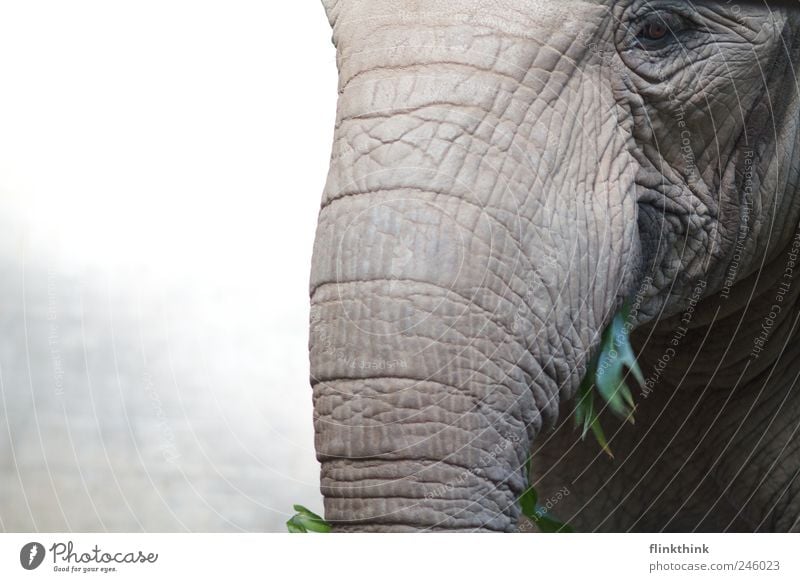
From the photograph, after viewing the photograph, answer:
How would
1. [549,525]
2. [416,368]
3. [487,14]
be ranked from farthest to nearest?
[549,525] → [487,14] → [416,368]

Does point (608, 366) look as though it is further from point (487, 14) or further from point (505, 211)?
point (487, 14)

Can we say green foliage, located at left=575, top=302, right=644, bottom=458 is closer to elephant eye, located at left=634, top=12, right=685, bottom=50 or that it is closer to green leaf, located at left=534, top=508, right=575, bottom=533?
elephant eye, located at left=634, top=12, right=685, bottom=50

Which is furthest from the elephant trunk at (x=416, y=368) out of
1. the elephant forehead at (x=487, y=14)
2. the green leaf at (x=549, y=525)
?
the green leaf at (x=549, y=525)

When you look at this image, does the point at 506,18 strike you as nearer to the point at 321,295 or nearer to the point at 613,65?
the point at 613,65

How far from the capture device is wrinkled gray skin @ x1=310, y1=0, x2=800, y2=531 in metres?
1.12

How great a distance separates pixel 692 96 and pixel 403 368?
51 cm

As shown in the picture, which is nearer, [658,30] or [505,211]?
[505,211]

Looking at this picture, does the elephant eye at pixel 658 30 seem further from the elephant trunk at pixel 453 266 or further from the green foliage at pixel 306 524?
the green foliage at pixel 306 524
